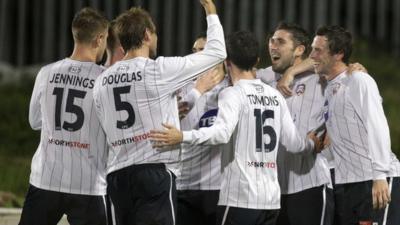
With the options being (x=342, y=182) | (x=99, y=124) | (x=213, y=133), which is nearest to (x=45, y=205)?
(x=99, y=124)

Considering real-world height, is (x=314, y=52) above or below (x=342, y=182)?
above

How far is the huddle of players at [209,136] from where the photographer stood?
7.89 metres

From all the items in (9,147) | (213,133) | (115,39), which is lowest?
(9,147)

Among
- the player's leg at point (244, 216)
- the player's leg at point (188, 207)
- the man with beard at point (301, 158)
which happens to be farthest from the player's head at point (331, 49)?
the player's leg at point (188, 207)

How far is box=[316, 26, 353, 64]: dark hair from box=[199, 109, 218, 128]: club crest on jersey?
90cm

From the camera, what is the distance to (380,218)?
8.34 metres

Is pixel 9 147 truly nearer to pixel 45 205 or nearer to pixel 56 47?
pixel 56 47

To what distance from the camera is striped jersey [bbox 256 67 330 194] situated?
8.67m

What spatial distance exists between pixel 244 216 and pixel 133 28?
1335 mm

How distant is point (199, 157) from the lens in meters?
8.89

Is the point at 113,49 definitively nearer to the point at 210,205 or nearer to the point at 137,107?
the point at 137,107

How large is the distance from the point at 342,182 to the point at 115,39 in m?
1.79

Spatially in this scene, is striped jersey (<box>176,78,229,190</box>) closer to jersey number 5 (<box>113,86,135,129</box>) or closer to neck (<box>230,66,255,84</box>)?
neck (<box>230,66,255,84</box>)

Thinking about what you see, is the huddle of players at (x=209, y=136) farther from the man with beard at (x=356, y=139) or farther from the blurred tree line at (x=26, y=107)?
the blurred tree line at (x=26, y=107)
